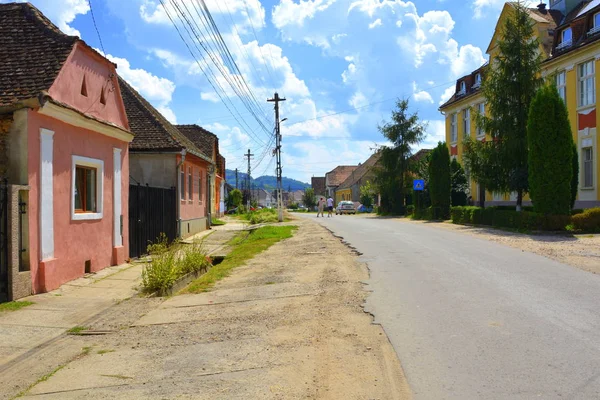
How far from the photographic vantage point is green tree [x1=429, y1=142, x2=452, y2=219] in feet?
110

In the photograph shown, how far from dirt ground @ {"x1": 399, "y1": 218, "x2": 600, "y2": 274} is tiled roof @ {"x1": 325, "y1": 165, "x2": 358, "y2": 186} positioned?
8228cm

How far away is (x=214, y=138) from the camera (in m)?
35.4

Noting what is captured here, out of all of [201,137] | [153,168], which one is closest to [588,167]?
[153,168]

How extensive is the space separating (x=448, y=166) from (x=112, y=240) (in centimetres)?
2474

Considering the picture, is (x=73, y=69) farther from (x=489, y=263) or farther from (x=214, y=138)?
(x=214, y=138)

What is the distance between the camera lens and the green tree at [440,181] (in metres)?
33.4

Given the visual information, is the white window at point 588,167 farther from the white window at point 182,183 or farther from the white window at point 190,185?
the white window at point 182,183

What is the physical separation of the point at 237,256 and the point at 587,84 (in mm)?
20003

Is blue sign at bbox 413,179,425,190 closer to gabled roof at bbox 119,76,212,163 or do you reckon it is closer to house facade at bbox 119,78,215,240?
house facade at bbox 119,78,215,240

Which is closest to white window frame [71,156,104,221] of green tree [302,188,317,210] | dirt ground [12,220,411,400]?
dirt ground [12,220,411,400]

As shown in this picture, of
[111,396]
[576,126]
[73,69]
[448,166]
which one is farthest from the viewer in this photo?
[448,166]

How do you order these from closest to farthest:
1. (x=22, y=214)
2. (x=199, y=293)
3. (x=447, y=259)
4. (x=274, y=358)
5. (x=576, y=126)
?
(x=274, y=358)
(x=22, y=214)
(x=199, y=293)
(x=447, y=259)
(x=576, y=126)

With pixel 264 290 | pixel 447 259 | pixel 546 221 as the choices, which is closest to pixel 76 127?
pixel 264 290

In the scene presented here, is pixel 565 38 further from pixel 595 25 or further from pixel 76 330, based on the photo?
pixel 76 330
